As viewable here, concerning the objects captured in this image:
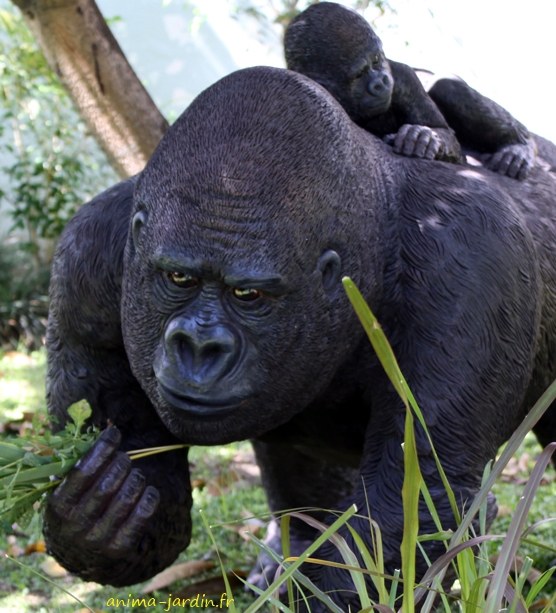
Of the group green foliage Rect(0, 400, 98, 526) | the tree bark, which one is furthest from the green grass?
the tree bark

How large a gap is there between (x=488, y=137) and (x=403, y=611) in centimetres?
177

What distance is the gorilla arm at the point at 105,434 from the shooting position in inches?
83.6

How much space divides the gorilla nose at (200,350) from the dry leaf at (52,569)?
164 cm

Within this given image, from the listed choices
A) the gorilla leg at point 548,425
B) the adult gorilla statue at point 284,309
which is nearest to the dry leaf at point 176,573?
the adult gorilla statue at point 284,309

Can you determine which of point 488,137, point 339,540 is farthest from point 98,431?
point 488,137

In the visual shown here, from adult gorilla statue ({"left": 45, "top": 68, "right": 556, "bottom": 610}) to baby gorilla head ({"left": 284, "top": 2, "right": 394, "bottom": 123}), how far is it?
0.36 m

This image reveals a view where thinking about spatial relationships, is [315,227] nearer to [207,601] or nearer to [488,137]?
[488,137]

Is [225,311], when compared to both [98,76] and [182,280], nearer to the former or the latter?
[182,280]

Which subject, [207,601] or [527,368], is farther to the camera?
[207,601]

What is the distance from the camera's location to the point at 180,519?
8.13 ft

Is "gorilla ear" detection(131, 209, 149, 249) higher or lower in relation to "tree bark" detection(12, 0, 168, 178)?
lower

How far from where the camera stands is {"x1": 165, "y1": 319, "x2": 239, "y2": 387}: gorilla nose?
170cm

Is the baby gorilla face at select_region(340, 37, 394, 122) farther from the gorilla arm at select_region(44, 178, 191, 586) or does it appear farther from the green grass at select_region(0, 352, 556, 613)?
the green grass at select_region(0, 352, 556, 613)

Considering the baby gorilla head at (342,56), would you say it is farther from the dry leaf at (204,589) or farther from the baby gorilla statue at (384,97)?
the dry leaf at (204,589)
